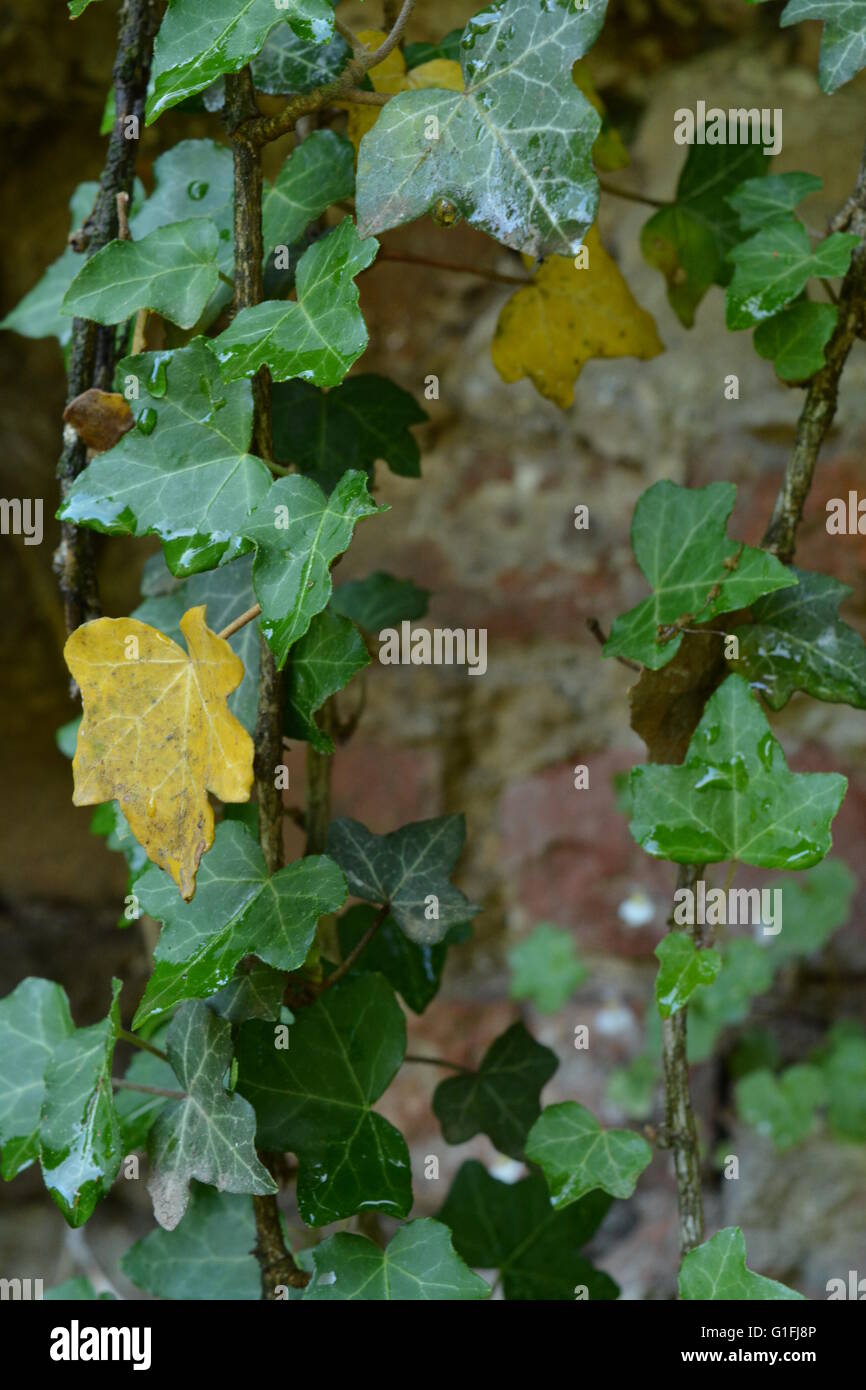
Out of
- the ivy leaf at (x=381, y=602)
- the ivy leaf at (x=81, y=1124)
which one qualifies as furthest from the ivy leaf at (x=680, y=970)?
the ivy leaf at (x=381, y=602)

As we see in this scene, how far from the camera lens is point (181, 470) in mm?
618

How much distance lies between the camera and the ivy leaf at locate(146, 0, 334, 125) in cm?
54

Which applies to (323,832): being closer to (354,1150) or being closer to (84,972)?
(354,1150)

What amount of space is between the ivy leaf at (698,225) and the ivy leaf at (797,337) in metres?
0.13

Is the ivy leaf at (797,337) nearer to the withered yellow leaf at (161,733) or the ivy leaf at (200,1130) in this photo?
the withered yellow leaf at (161,733)

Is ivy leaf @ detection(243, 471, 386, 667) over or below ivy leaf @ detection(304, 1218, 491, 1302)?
over

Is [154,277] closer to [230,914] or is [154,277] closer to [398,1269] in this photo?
[230,914]

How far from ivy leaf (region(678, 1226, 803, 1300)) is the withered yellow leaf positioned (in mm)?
305

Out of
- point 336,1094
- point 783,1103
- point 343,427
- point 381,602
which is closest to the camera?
point 336,1094

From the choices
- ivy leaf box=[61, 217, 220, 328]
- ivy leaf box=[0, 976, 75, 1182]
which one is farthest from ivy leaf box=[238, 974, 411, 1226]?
ivy leaf box=[61, 217, 220, 328]

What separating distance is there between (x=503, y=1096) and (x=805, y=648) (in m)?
0.37

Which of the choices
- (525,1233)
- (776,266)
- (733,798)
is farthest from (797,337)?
(525,1233)

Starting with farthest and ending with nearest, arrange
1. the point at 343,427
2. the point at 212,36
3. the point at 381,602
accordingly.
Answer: the point at 381,602 → the point at 343,427 → the point at 212,36

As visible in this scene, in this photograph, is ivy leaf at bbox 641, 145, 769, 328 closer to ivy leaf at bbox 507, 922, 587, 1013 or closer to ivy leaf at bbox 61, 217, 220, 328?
ivy leaf at bbox 61, 217, 220, 328
